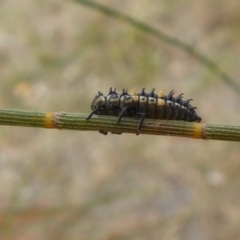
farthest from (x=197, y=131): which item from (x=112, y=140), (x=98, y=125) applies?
(x=112, y=140)

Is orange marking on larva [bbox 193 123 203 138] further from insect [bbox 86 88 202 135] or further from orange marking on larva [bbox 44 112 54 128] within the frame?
orange marking on larva [bbox 44 112 54 128]

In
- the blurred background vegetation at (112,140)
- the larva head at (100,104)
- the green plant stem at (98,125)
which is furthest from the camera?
the blurred background vegetation at (112,140)

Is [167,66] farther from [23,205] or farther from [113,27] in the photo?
[23,205]

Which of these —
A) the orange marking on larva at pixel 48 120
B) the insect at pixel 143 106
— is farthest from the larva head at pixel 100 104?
the orange marking on larva at pixel 48 120

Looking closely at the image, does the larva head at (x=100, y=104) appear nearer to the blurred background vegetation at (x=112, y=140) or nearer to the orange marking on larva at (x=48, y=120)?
the orange marking on larva at (x=48, y=120)

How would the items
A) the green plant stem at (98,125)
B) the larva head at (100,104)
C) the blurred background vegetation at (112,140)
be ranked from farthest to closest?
1. the blurred background vegetation at (112,140)
2. the larva head at (100,104)
3. the green plant stem at (98,125)

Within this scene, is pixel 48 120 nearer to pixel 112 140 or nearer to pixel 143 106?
pixel 143 106

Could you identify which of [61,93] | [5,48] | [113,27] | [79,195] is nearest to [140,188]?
[79,195]
